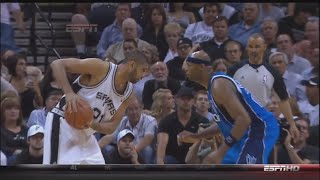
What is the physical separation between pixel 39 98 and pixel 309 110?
152 cm

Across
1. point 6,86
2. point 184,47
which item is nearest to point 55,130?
point 6,86

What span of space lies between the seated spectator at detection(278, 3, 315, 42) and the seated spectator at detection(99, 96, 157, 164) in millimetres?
900

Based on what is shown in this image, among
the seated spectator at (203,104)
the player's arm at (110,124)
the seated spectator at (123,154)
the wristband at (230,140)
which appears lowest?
the seated spectator at (123,154)

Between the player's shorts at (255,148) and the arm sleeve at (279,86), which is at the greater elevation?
the arm sleeve at (279,86)

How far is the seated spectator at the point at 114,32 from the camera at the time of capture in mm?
3430

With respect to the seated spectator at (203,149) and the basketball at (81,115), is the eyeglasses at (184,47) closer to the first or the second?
the seated spectator at (203,149)

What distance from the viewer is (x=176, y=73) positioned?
11.4ft

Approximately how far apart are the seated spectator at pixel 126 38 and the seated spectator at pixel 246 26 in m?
0.50


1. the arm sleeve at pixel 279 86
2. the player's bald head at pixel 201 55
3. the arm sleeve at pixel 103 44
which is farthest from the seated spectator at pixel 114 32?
the arm sleeve at pixel 279 86

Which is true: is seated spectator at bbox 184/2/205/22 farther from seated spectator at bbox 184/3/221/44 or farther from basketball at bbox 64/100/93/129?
basketball at bbox 64/100/93/129

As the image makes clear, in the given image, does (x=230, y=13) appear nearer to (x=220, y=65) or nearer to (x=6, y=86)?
(x=220, y=65)

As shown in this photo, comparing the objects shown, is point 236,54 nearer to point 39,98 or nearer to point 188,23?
point 188,23

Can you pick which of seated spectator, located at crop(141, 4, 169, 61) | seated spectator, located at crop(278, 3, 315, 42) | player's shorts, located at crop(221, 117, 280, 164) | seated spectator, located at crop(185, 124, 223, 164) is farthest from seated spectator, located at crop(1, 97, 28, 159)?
seated spectator, located at crop(278, 3, 315, 42)

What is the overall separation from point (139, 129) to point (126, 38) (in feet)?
1.69
